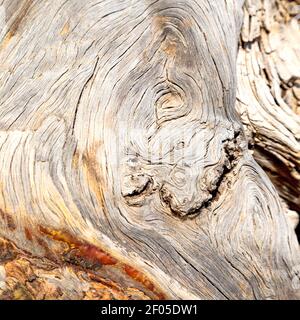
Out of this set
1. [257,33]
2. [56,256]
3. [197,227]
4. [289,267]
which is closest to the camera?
[56,256]

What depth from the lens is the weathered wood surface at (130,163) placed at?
86.6 inches

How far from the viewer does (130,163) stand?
7.64ft

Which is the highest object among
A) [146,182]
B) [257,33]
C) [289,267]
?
[257,33]

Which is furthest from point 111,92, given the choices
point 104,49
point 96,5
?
point 96,5

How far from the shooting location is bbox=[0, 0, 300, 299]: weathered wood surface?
7.22ft

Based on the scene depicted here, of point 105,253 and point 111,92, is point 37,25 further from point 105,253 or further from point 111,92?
point 105,253

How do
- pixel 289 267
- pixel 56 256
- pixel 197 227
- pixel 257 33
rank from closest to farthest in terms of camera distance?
pixel 56 256
pixel 197 227
pixel 289 267
pixel 257 33

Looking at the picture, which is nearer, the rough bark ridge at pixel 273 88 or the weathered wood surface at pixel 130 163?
the weathered wood surface at pixel 130 163

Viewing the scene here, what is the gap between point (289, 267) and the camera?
263 cm

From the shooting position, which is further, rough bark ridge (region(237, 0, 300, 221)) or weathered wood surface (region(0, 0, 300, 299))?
rough bark ridge (region(237, 0, 300, 221))

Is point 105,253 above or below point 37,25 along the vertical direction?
below
